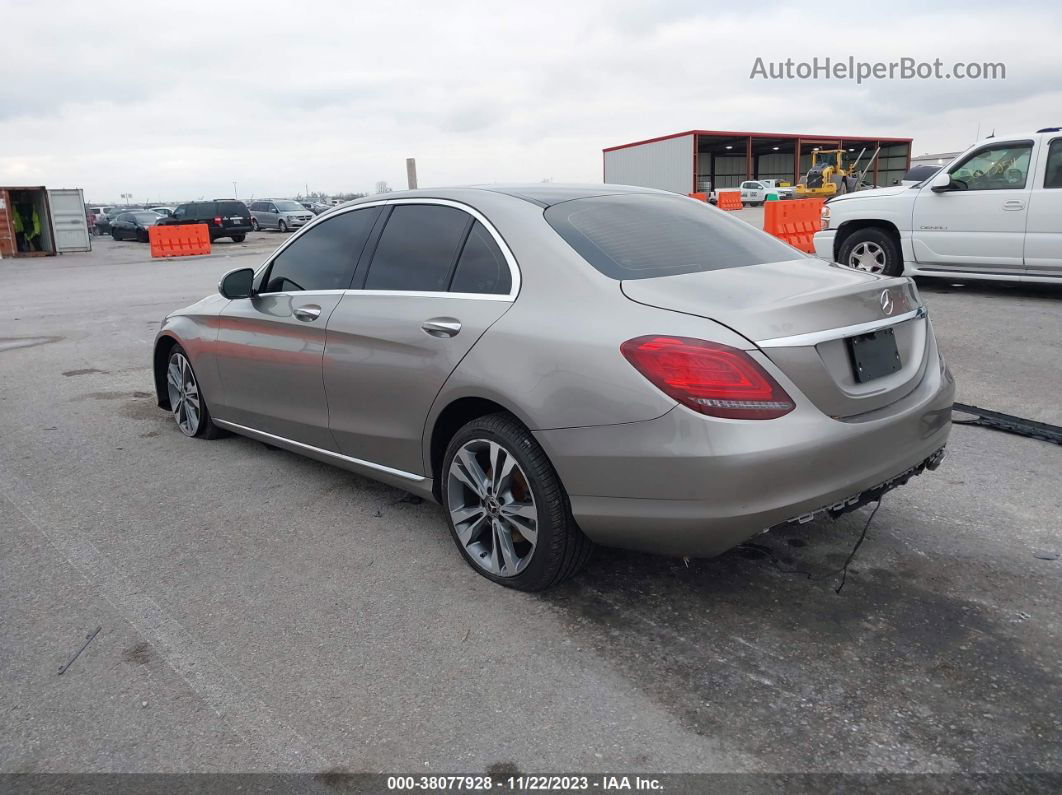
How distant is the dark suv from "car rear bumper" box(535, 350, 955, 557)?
3160 cm

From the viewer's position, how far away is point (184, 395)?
573cm

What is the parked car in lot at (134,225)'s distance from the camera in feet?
124

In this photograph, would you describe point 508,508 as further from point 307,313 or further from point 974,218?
point 974,218

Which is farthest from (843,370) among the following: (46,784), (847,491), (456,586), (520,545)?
(46,784)

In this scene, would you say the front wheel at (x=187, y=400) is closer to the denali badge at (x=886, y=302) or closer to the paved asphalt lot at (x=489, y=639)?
the paved asphalt lot at (x=489, y=639)

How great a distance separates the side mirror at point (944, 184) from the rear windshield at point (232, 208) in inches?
1078

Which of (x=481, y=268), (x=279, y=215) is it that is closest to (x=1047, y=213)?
(x=481, y=268)

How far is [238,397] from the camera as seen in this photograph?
502 centimetres

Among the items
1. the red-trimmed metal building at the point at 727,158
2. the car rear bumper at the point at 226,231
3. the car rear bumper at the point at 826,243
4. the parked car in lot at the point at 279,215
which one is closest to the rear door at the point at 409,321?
the car rear bumper at the point at 826,243

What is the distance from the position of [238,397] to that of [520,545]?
237 centimetres

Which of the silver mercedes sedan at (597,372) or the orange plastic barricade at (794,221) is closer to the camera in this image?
the silver mercedes sedan at (597,372)

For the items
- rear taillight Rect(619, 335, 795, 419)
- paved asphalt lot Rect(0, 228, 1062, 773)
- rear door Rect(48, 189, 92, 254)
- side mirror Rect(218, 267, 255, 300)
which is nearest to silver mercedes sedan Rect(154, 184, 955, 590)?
rear taillight Rect(619, 335, 795, 419)

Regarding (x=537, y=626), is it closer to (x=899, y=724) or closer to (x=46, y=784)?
(x=899, y=724)

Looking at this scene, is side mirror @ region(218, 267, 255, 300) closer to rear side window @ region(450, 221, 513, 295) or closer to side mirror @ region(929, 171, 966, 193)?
rear side window @ region(450, 221, 513, 295)
